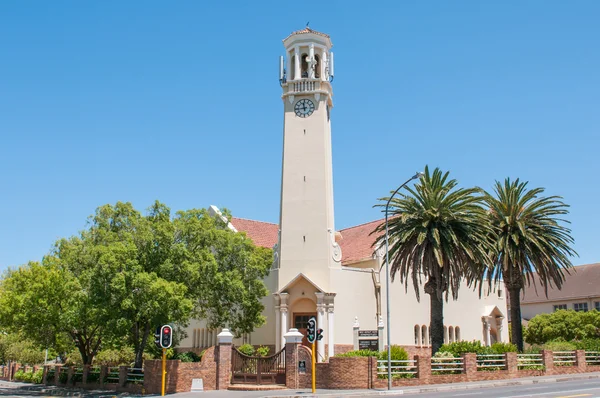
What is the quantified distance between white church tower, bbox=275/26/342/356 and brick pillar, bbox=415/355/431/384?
9906 millimetres

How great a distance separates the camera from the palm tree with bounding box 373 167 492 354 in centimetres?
3491

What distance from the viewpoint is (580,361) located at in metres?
37.7

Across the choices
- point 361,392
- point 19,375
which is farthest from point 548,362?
point 19,375

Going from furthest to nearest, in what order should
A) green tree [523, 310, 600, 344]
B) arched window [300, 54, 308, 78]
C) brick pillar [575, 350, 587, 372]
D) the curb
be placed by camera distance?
green tree [523, 310, 600, 344] < arched window [300, 54, 308, 78] < brick pillar [575, 350, 587, 372] < the curb

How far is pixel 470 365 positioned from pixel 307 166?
1751 cm

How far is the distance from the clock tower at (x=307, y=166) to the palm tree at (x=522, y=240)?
10890mm

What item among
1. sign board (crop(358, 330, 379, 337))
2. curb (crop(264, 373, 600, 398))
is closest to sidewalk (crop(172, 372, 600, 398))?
curb (crop(264, 373, 600, 398))

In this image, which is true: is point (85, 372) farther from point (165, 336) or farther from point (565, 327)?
point (565, 327)

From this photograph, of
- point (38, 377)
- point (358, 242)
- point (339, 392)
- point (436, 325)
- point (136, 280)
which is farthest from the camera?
point (358, 242)

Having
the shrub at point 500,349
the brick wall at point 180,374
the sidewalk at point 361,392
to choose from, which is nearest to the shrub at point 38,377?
the brick wall at point 180,374

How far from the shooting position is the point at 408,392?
2617 centimetres

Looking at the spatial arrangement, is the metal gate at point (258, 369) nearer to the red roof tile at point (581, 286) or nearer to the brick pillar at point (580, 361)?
the brick pillar at point (580, 361)

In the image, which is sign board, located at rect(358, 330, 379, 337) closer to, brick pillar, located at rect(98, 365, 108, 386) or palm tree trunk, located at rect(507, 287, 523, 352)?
palm tree trunk, located at rect(507, 287, 523, 352)

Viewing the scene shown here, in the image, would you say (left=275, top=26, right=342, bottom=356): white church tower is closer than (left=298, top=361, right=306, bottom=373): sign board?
No
